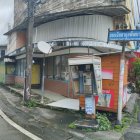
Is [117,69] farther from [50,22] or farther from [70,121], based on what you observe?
[50,22]

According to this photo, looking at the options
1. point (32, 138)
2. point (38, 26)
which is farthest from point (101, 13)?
point (32, 138)

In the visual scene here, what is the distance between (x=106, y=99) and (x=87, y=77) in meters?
1.49

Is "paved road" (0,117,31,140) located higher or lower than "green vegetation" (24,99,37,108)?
lower

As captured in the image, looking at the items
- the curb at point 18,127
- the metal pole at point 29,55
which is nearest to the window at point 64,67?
the metal pole at point 29,55

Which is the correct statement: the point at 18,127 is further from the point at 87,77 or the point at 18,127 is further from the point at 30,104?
the point at 30,104

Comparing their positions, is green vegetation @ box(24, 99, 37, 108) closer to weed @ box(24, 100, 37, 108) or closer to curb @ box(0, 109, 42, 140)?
weed @ box(24, 100, 37, 108)

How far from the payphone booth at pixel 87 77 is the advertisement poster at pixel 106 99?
3.23 feet

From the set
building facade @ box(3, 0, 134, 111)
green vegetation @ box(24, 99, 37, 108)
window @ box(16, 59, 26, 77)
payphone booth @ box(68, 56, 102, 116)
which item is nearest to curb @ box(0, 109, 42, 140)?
green vegetation @ box(24, 99, 37, 108)

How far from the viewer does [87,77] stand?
8.99m

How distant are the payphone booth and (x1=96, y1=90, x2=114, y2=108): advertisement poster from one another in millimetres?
984

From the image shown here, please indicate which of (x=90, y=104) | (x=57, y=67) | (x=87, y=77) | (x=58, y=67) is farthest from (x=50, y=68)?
(x=90, y=104)

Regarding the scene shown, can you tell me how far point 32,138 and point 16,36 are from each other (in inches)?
762

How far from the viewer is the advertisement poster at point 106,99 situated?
9805 millimetres

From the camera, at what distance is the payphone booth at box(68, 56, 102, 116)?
28.0ft
